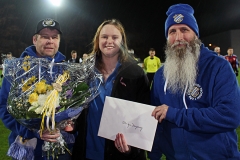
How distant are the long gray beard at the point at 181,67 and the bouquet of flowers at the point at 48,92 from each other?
2.14ft

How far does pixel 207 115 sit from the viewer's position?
1851 millimetres

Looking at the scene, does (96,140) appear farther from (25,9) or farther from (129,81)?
(25,9)

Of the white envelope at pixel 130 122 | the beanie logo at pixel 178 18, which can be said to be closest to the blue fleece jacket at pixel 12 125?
the white envelope at pixel 130 122

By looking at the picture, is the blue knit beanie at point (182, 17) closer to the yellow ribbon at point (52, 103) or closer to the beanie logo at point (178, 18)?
the beanie logo at point (178, 18)

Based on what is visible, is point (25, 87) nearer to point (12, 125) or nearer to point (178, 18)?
point (12, 125)

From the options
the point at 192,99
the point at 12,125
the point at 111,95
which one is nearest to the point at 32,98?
the point at 12,125

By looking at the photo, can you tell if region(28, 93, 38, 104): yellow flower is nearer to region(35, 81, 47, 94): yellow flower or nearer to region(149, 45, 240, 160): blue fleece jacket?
region(35, 81, 47, 94): yellow flower

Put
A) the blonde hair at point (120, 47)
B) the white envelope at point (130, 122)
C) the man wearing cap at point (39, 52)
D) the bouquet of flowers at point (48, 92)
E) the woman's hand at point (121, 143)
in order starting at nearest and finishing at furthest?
the bouquet of flowers at point (48, 92)
the white envelope at point (130, 122)
the woman's hand at point (121, 143)
the man wearing cap at point (39, 52)
the blonde hair at point (120, 47)

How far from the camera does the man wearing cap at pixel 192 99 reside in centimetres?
185

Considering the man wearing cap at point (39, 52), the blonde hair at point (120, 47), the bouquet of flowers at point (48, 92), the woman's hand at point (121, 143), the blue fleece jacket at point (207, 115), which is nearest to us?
the blue fleece jacket at point (207, 115)

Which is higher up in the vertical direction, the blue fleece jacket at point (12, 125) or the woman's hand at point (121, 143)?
the blue fleece jacket at point (12, 125)

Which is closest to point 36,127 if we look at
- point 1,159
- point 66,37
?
point 1,159

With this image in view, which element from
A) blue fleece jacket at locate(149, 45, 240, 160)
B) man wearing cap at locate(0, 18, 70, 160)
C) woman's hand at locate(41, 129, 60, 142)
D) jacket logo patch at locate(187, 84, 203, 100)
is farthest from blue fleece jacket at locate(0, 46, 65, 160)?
jacket logo patch at locate(187, 84, 203, 100)

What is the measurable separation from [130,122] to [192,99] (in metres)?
0.54
